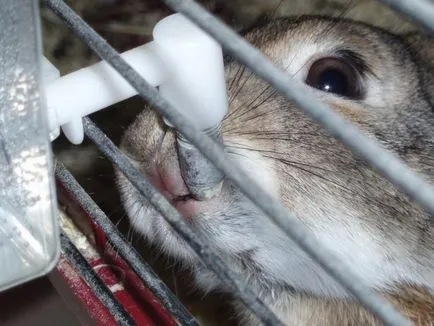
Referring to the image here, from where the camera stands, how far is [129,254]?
1.12 metres

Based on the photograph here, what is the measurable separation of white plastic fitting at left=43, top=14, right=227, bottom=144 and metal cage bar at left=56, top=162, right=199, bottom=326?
174mm

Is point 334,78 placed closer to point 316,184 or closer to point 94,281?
point 316,184

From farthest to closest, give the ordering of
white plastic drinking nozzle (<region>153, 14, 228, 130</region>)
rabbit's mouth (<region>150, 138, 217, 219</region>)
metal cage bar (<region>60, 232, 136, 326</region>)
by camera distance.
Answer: metal cage bar (<region>60, 232, 136, 326</region>)
rabbit's mouth (<region>150, 138, 217, 219</region>)
white plastic drinking nozzle (<region>153, 14, 228, 130</region>)

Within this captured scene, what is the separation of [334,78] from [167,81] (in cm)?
55

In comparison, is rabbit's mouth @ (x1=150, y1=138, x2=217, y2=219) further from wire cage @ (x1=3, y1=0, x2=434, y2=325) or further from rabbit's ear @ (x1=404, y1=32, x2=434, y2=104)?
rabbit's ear @ (x1=404, y1=32, x2=434, y2=104)

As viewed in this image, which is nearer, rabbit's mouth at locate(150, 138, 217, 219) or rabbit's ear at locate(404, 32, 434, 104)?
rabbit's mouth at locate(150, 138, 217, 219)

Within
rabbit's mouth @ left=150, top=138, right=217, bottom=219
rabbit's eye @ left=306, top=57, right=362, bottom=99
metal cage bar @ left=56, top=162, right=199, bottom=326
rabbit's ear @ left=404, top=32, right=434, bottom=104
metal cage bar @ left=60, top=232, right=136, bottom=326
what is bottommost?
metal cage bar @ left=60, top=232, right=136, bottom=326

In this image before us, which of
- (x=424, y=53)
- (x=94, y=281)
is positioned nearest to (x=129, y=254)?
(x=94, y=281)

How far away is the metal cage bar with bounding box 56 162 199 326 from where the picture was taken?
105 centimetres

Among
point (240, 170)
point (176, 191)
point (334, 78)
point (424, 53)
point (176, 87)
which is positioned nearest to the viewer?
point (240, 170)

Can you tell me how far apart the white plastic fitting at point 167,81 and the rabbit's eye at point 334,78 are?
49 cm

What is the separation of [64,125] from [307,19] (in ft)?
2.20

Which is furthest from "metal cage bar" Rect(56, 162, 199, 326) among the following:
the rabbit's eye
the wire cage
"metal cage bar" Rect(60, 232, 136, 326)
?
the rabbit's eye

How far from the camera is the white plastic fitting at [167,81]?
80 cm
